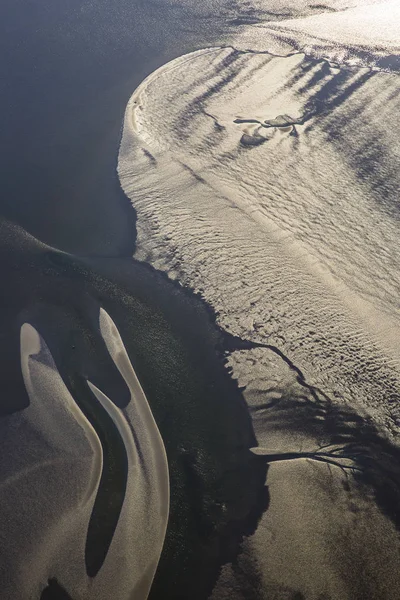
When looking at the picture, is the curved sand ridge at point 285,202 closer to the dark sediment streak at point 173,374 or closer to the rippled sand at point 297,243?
the rippled sand at point 297,243

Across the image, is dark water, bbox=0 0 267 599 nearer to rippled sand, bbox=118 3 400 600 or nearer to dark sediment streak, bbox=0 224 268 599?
dark sediment streak, bbox=0 224 268 599

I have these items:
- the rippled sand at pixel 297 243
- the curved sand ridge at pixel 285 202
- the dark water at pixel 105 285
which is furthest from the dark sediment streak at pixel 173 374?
the curved sand ridge at pixel 285 202

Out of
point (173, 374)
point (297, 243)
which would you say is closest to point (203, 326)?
point (173, 374)

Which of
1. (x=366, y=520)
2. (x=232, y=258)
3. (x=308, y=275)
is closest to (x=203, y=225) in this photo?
(x=232, y=258)

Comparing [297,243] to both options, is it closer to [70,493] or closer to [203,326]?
[203,326]

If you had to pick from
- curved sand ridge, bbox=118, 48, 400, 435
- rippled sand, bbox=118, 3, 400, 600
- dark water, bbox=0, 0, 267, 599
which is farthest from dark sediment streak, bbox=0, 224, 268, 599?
curved sand ridge, bbox=118, 48, 400, 435

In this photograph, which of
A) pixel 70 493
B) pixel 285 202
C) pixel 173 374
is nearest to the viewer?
pixel 70 493

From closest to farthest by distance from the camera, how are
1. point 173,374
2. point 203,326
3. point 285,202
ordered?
point 173,374 → point 203,326 → point 285,202
